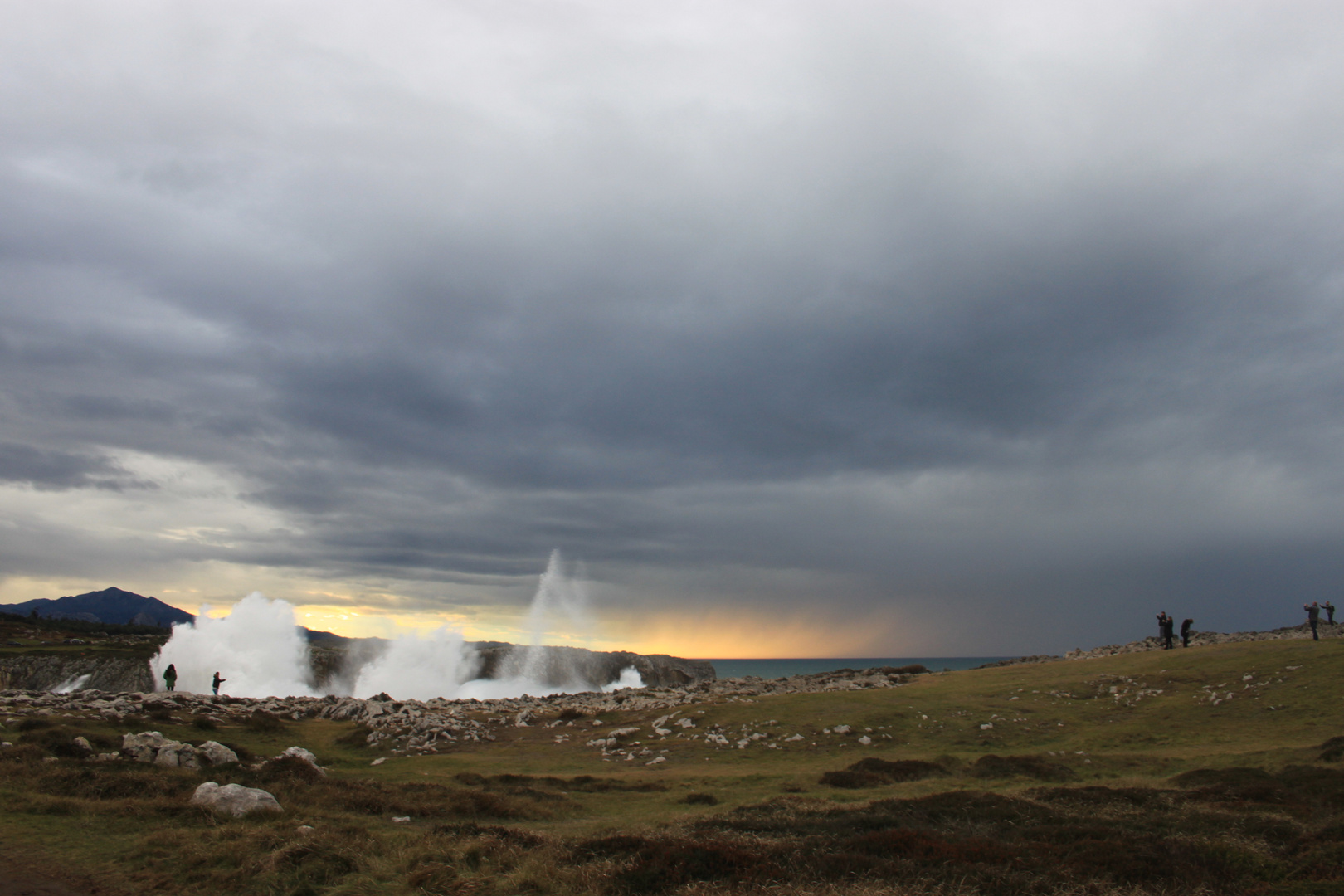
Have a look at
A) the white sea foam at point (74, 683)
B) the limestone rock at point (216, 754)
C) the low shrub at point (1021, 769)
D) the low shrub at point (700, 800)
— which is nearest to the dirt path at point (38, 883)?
the limestone rock at point (216, 754)

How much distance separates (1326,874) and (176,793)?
27.7 meters

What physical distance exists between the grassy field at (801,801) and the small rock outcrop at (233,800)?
0.52 meters

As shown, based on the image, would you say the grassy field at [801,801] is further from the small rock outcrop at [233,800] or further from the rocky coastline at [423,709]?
the rocky coastline at [423,709]

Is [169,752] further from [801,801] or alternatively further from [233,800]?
[801,801]

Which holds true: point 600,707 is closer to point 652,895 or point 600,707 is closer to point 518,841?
point 518,841

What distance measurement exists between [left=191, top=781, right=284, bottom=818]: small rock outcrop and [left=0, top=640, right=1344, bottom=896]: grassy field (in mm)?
521

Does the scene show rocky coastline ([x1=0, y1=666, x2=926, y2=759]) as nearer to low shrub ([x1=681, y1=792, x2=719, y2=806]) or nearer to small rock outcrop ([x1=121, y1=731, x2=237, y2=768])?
small rock outcrop ([x1=121, y1=731, x2=237, y2=768])

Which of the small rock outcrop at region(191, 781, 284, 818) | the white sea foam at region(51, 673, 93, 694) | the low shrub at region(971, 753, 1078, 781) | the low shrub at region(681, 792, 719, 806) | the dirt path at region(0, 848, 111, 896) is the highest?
the dirt path at region(0, 848, 111, 896)

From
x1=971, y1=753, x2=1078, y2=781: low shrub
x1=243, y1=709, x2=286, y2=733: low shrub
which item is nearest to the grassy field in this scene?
→ x1=971, y1=753, x2=1078, y2=781: low shrub

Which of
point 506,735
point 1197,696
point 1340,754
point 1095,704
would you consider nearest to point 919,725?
point 1095,704

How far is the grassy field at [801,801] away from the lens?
13148 millimetres

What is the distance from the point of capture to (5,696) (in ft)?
141

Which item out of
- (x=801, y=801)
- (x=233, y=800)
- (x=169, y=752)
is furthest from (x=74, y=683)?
(x=801, y=801)

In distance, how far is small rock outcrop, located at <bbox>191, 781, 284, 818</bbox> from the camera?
727 inches
